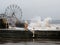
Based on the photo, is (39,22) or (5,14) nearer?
(5,14)

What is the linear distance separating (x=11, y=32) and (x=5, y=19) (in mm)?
3841

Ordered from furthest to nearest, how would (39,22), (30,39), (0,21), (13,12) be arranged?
(39,22) → (13,12) → (0,21) → (30,39)

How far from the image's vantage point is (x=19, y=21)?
62.2ft

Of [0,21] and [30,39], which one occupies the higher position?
[0,21]

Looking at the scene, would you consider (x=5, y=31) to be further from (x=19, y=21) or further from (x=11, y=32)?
(x=19, y=21)

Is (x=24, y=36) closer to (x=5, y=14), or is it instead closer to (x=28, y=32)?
(x=28, y=32)

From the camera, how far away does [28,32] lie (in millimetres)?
13562

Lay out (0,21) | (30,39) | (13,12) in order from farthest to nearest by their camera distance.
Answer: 1. (13,12)
2. (0,21)
3. (30,39)

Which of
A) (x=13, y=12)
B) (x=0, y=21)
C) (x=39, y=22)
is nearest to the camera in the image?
(x=0, y=21)

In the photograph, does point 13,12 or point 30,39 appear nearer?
point 30,39

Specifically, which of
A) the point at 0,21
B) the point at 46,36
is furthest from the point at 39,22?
the point at 46,36

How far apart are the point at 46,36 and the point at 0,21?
524 centimetres

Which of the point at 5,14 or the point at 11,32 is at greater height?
the point at 5,14

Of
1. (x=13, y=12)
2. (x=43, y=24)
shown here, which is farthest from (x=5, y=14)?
(x=43, y=24)
